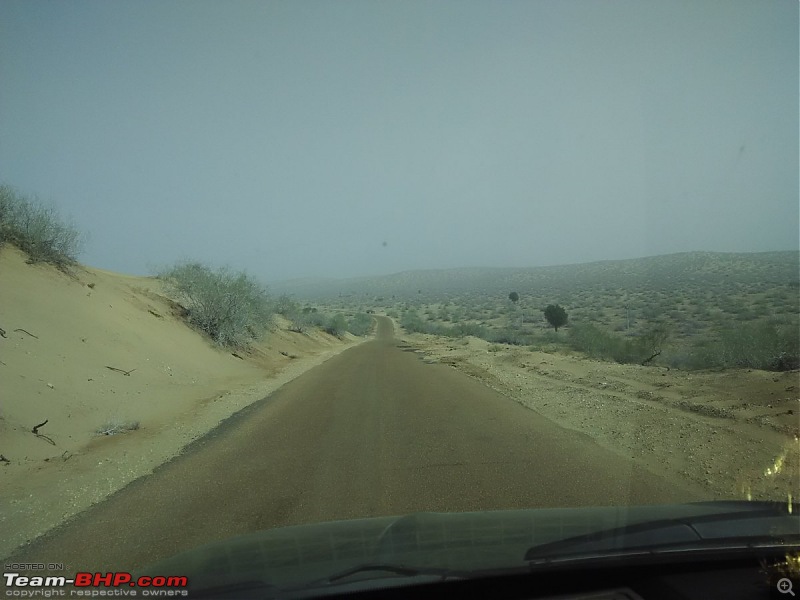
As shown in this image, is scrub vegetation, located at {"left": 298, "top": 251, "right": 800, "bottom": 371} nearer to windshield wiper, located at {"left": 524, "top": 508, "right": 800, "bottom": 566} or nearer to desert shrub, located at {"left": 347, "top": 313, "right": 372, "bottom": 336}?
desert shrub, located at {"left": 347, "top": 313, "right": 372, "bottom": 336}

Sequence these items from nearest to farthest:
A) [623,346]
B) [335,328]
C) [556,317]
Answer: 1. [623,346]
2. [556,317]
3. [335,328]

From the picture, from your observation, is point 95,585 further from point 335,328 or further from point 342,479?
point 335,328

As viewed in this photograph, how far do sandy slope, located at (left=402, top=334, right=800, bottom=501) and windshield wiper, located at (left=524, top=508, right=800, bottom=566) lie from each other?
9.62ft

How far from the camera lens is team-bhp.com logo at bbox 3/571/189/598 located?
396 cm

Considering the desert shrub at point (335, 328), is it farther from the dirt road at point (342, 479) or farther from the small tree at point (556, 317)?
the dirt road at point (342, 479)

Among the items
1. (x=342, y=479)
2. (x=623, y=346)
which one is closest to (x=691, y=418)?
(x=342, y=479)

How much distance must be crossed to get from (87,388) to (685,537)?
45.7ft

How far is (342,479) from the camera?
8148 mm

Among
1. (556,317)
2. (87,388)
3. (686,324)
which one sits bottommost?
(556,317)

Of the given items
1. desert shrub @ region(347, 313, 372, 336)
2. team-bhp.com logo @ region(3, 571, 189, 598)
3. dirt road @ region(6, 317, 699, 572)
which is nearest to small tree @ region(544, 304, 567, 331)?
desert shrub @ region(347, 313, 372, 336)

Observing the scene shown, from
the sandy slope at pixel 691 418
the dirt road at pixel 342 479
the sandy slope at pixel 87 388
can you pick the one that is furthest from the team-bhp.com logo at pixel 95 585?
the sandy slope at pixel 691 418

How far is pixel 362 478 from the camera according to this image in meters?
8.16

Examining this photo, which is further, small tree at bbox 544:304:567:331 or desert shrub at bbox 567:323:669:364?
small tree at bbox 544:304:567:331

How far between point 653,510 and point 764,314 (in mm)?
28426
